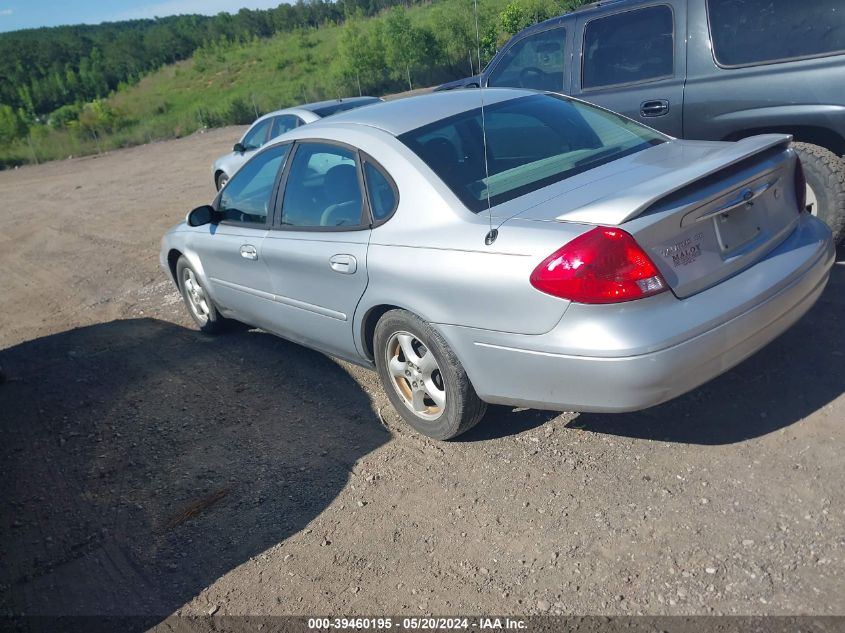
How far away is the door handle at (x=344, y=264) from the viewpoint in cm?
398

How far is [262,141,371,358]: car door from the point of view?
4.05 meters

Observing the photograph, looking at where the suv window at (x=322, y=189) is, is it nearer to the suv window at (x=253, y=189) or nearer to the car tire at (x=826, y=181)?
the suv window at (x=253, y=189)

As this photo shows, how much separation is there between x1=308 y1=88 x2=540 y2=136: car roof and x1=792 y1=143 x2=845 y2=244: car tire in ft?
6.64

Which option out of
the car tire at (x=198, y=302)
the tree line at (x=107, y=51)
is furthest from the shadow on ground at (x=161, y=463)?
the tree line at (x=107, y=51)

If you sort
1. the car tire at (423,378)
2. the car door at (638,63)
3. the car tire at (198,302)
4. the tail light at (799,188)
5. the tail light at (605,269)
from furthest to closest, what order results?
the car tire at (198,302) → the car door at (638,63) → the tail light at (799,188) → the car tire at (423,378) → the tail light at (605,269)

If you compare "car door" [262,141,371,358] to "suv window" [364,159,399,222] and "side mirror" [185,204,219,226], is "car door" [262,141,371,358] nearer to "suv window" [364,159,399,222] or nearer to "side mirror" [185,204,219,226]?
"suv window" [364,159,399,222]

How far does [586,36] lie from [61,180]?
71.0ft

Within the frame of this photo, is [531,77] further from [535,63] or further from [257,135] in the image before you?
[257,135]

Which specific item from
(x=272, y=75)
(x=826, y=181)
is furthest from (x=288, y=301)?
(x=272, y=75)

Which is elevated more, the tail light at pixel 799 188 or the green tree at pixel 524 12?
the green tree at pixel 524 12

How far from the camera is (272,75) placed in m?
66.6

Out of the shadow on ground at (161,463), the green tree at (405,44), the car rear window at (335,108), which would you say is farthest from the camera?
the green tree at (405,44)

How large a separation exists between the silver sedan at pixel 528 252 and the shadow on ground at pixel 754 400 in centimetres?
47

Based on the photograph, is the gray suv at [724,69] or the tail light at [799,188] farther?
the gray suv at [724,69]
